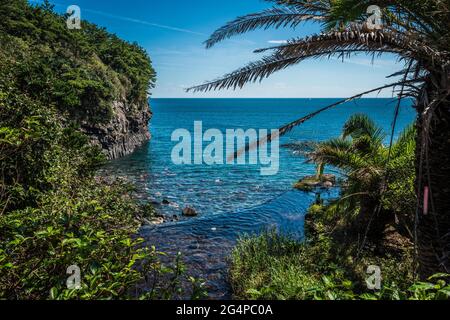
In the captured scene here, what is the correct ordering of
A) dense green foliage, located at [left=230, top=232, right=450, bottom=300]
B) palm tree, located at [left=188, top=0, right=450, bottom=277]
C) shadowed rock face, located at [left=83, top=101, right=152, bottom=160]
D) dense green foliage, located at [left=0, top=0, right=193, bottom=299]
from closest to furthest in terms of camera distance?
dense green foliage, located at [left=0, top=0, right=193, bottom=299] → palm tree, located at [left=188, top=0, right=450, bottom=277] → dense green foliage, located at [left=230, top=232, right=450, bottom=300] → shadowed rock face, located at [left=83, top=101, right=152, bottom=160]

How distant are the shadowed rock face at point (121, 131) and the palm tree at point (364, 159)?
90.3 feet

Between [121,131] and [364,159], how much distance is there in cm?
3532

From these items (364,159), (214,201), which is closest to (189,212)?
(214,201)

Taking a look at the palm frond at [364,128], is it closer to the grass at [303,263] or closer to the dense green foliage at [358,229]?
the dense green foliage at [358,229]

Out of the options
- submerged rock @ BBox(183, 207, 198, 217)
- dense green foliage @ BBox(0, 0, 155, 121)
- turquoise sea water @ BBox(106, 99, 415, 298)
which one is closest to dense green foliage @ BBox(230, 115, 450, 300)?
turquoise sea water @ BBox(106, 99, 415, 298)

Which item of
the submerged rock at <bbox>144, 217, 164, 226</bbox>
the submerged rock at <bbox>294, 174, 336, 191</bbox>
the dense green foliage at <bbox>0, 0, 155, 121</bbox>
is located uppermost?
the dense green foliage at <bbox>0, 0, 155, 121</bbox>

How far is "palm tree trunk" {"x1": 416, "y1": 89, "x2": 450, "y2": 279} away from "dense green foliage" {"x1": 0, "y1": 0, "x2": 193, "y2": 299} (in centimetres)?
430

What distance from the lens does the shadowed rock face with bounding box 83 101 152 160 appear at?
35312 mm

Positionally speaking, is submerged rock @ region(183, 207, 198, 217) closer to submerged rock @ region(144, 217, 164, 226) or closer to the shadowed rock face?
submerged rock @ region(144, 217, 164, 226)

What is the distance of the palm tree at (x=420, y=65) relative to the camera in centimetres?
456

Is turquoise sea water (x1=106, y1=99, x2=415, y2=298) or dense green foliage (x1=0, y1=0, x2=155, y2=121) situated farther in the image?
dense green foliage (x1=0, y1=0, x2=155, y2=121)
